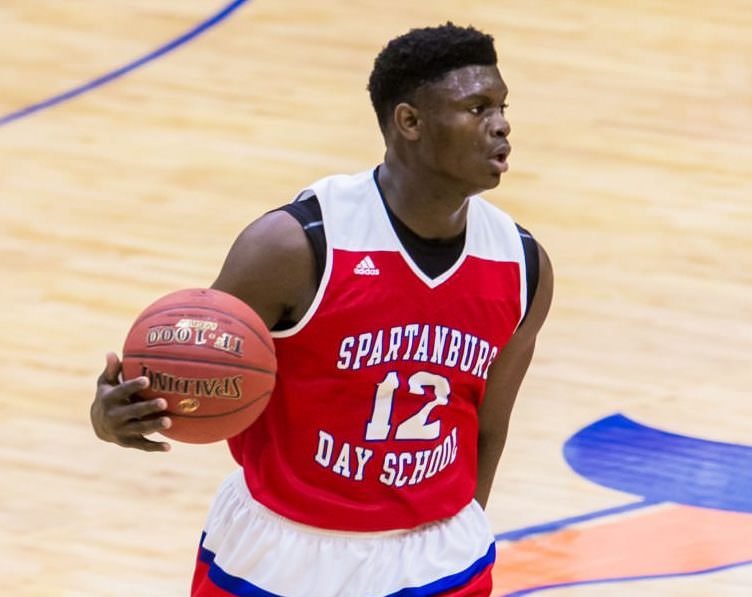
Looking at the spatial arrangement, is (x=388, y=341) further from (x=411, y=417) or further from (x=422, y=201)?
(x=422, y=201)

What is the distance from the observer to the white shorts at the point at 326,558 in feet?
12.9

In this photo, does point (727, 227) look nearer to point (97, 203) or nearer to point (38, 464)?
point (97, 203)

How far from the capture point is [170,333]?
11.8 feet

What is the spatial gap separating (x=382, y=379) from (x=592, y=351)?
3.50 metres

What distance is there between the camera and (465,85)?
150 inches

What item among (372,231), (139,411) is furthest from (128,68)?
(139,411)

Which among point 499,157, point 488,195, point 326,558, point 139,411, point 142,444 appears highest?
point 499,157

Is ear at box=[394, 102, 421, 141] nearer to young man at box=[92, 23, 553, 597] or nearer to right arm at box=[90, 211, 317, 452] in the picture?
young man at box=[92, 23, 553, 597]

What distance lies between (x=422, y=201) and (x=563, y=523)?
7.98 feet

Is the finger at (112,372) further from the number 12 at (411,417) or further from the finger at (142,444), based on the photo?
the number 12 at (411,417)

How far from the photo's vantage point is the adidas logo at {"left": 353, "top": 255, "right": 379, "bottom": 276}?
3844mm

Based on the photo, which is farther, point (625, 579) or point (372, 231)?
point (625, 579)

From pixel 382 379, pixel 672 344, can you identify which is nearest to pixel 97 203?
pixel 672 344

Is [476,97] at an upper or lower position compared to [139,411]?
upper
